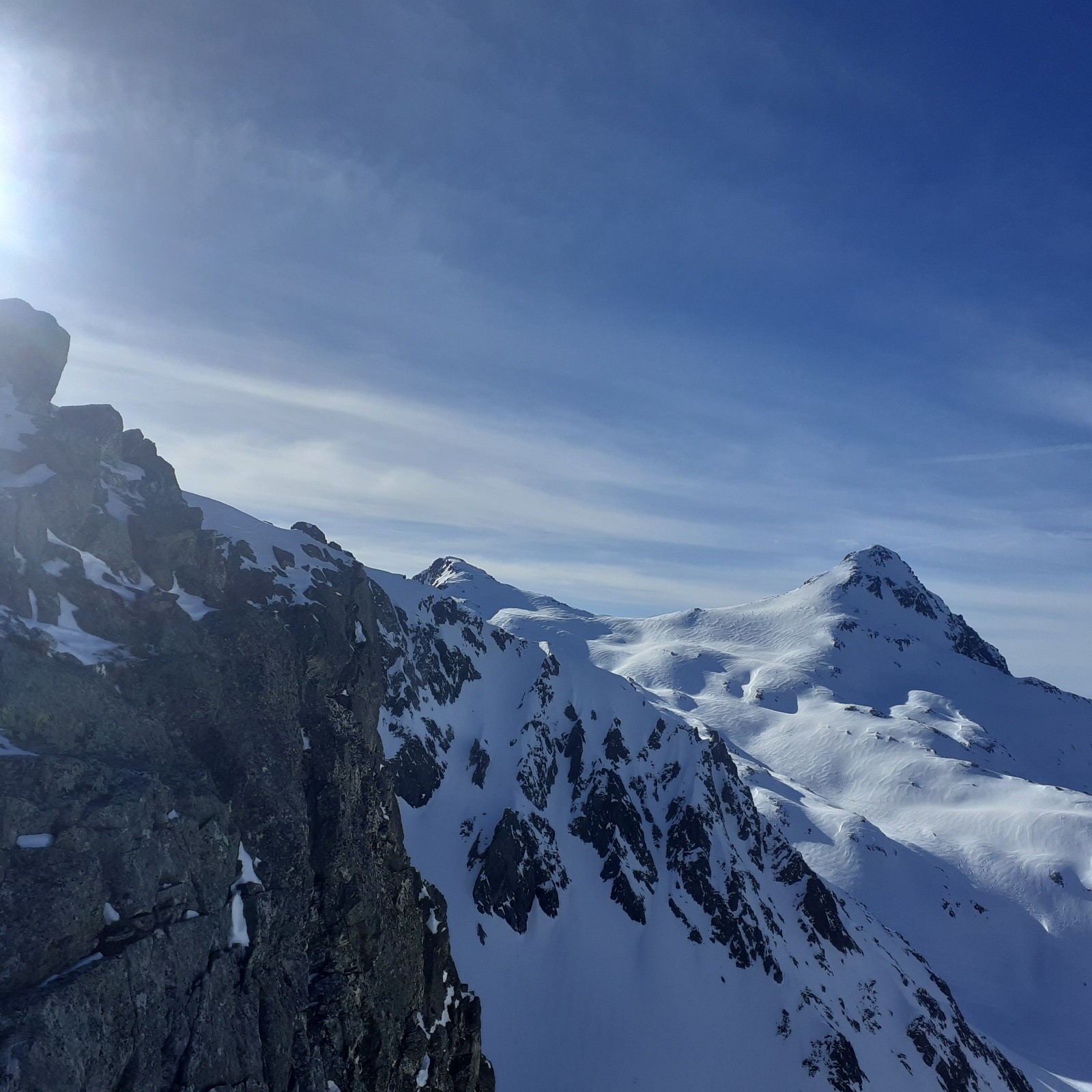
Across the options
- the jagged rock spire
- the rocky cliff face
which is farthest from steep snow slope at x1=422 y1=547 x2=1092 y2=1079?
the jagged rock spire

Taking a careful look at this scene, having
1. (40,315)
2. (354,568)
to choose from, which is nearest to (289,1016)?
(40,315)

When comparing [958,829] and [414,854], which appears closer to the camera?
[414,854]

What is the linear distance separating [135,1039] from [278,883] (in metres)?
7.60

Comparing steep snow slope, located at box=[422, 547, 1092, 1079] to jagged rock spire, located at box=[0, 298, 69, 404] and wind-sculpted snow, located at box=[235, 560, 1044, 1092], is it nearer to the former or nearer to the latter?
wind-sculpted snow, located at box=[235, 560, 1044, 1092]

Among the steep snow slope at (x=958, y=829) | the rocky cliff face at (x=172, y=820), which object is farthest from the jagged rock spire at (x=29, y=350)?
the steep snow slope at (x=958, y=829)

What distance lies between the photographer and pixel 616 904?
81.2 metres

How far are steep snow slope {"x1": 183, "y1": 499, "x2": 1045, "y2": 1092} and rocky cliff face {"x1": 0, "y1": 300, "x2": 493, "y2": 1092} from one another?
61.9ft

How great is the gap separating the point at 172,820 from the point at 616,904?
70.0 metres

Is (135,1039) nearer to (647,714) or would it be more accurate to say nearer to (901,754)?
(647,714)

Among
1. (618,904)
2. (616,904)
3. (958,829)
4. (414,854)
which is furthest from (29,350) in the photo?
(958,829)

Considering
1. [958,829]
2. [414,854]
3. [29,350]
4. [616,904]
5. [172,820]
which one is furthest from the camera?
[958,829]

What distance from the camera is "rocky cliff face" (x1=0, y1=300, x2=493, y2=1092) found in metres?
18.3

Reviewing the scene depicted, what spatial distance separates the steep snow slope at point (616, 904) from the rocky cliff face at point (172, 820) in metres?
18.9

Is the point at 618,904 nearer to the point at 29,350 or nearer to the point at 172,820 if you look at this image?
the point at 172,820
